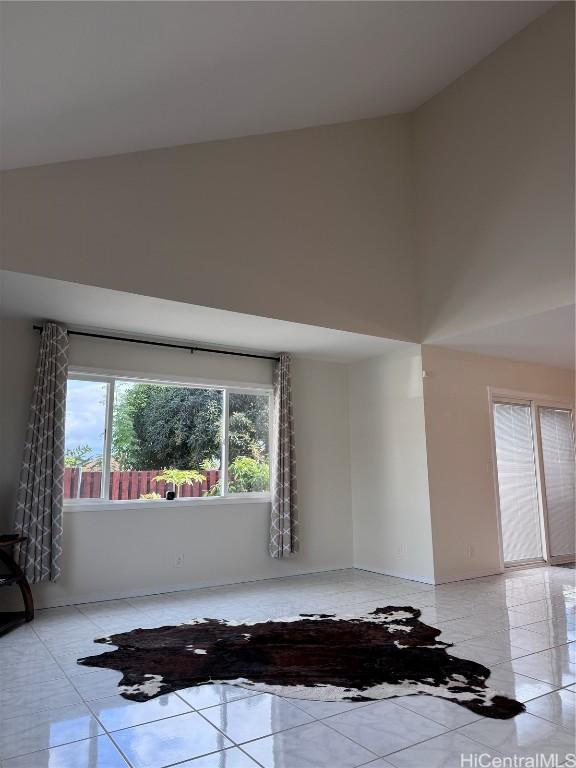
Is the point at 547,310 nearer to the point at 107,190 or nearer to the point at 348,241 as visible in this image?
the point at 348,241

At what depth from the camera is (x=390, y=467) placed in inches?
232

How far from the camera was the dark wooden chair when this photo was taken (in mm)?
3918

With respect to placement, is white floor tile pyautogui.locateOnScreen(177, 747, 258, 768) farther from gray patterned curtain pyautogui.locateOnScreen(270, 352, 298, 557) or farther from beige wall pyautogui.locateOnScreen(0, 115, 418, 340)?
gray patterned curtain pyautogui.locateOnScreen(270, 352, 298, 557)

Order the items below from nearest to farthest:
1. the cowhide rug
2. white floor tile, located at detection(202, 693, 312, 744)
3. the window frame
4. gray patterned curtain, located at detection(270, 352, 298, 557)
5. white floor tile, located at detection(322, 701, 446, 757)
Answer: white floor tile, located at detection(322, 701, 446, 757), white floor tile, located at detection(202, 693, 312, 744), the cowhide rug, the window frame, gray patterned curtain, located at detection(270, 352, 298, 557)

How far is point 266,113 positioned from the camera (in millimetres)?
4406

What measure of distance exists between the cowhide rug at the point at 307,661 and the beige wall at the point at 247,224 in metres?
2.52

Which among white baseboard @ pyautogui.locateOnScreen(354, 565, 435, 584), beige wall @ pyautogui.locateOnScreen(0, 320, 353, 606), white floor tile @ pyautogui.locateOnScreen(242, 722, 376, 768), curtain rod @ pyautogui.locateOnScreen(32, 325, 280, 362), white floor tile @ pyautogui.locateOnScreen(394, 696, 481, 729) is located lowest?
white baseboard @ pyautogui.locateOnScreen(354, 565, 435, 584)

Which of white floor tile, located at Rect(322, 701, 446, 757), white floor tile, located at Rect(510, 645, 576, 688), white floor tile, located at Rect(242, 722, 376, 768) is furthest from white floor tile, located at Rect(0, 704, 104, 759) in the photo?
white floor tile, located at Rect(510, 645, 576, 688)

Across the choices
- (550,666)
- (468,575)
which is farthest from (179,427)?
(550,666)

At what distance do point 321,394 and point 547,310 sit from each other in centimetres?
274

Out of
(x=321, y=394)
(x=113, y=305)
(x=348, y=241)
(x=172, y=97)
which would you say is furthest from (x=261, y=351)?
(x=172, y=97)

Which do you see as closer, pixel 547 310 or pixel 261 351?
pixel 547 310

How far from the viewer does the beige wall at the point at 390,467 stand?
551 cm

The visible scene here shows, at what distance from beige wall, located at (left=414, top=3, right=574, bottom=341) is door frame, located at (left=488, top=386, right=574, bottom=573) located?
147cm
